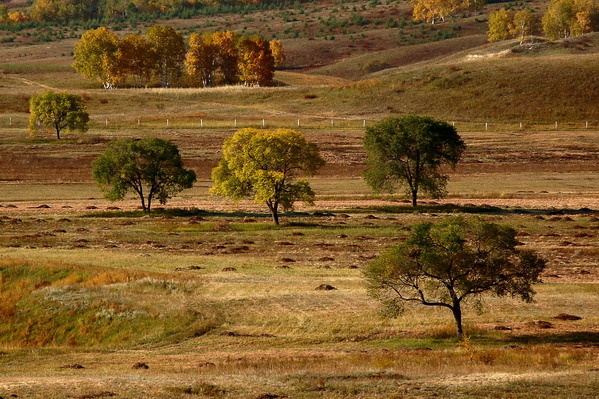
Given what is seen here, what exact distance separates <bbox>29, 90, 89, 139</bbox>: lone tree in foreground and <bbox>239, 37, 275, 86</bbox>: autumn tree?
61783mm

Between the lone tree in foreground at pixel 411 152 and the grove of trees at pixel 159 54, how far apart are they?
10337cm

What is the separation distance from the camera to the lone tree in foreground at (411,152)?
8931 centimetres

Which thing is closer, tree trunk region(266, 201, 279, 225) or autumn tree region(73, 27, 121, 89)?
tree trunk region(266, 201, 279, 225)

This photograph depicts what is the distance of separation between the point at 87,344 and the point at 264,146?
3351cm

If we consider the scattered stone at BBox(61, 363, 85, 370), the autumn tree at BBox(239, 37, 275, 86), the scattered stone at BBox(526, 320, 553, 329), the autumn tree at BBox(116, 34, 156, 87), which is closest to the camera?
the scattered stone at BBox(61, 363, 85, 370)

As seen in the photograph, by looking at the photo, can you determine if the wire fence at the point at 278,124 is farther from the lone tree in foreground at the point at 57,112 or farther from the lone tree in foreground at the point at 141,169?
the lone tree in foreground at the point at 141,169

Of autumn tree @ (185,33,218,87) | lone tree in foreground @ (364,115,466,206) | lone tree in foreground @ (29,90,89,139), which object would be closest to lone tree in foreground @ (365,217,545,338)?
lone tree in foreground @ (364,115,466,206)

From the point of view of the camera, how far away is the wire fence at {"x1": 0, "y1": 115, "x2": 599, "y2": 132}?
483ft

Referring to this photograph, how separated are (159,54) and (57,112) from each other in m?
59.1

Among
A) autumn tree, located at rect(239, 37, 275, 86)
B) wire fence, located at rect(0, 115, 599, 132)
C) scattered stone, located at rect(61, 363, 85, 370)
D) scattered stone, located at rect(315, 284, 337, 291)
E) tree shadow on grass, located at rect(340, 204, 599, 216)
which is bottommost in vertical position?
scattered stone, located at rect(61, 363, 85, 370)

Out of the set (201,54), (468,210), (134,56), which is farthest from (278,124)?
(468,210)

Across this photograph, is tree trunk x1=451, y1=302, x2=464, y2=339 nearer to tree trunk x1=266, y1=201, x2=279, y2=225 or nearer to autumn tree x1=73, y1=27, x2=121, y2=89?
tree trunk x1=266, y1=201, x2=279, y2=225

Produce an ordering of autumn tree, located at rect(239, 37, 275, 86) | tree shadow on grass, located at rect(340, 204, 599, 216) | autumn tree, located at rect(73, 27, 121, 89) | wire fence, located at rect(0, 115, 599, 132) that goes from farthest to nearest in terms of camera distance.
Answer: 1. autumn tree, located at rect(239, 37, 275, 86)
2. autumn tree, located at rect(73, 27, 121, 89)
3. wire fence, located at rect(0, 115, 599, 132)
4. tree shadow on grass, located at rect(340, 204, 599, 216)

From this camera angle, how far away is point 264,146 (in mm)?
78188
